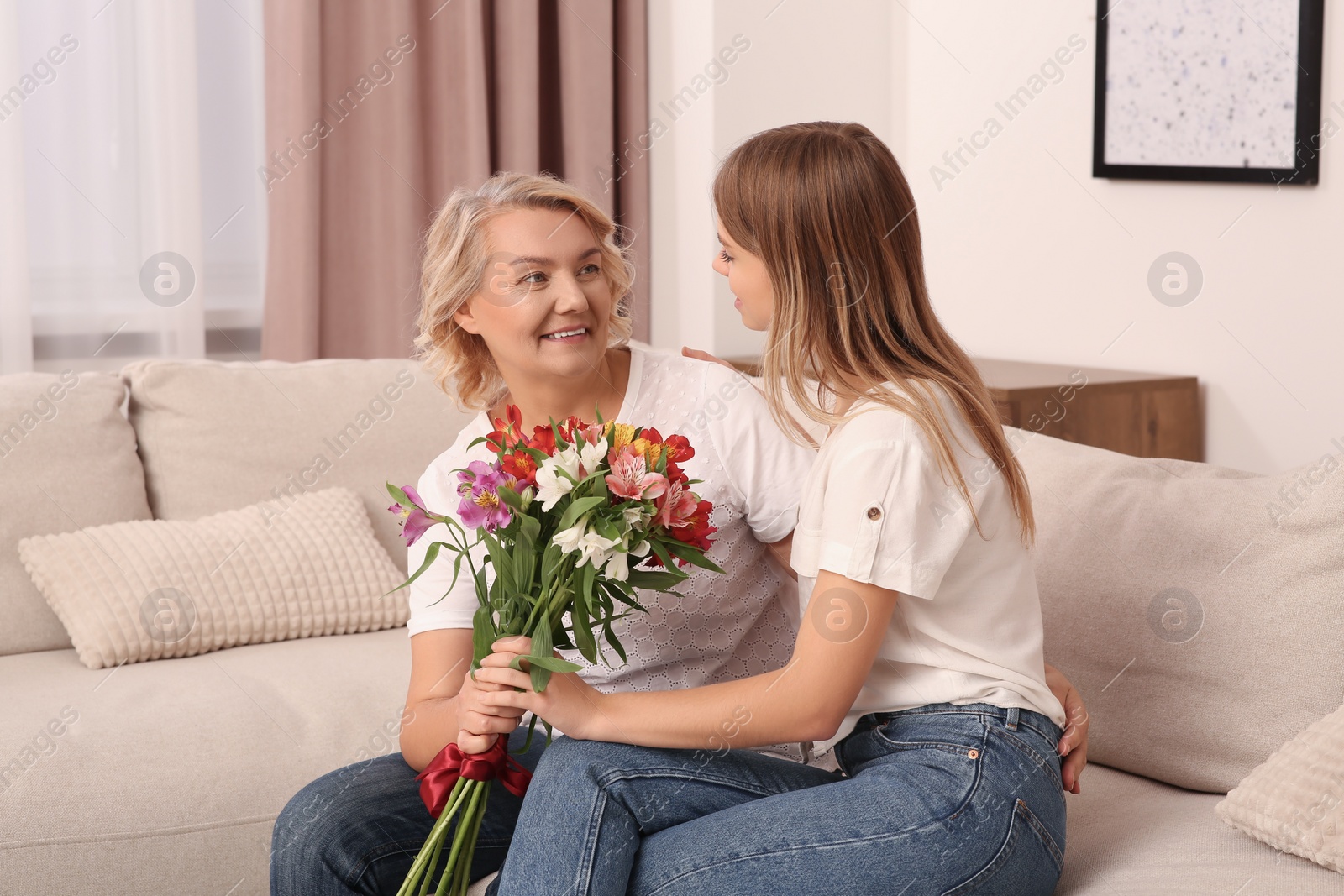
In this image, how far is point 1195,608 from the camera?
5.15ft

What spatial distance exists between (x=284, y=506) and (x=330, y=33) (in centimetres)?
158

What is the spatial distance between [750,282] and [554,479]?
326 millimetres

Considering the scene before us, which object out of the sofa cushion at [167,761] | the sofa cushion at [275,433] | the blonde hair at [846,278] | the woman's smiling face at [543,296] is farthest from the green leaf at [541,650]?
the sofa cushion at [275,433]

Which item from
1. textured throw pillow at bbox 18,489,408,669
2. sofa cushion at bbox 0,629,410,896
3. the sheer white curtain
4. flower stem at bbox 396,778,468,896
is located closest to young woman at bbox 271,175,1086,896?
flower stem at bbox 396,778,468,896

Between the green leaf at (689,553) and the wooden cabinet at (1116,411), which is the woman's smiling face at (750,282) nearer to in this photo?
the green leaf at (689,553)

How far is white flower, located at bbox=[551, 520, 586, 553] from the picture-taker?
1.21 meters

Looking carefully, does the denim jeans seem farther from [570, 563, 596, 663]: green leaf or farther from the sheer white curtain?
the sheer white curtain

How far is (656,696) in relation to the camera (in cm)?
128

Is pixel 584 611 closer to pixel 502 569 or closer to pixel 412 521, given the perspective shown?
pixel 502 569

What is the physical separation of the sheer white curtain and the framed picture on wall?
211 centimetres

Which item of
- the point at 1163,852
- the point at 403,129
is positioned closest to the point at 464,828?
the point at 1163,852

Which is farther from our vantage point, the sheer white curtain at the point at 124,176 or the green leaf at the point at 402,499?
the sheer white curtain at the point at 124,176

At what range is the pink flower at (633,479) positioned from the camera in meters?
1.23

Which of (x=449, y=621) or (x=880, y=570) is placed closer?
(x=880, y=570)
